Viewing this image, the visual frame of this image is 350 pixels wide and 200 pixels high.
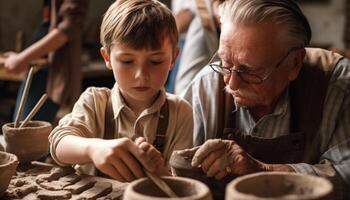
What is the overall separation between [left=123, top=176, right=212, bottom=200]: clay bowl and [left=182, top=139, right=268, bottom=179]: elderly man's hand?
0.87 ft

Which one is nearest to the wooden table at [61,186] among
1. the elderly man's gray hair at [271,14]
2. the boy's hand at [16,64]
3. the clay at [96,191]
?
the clay at [96,191]

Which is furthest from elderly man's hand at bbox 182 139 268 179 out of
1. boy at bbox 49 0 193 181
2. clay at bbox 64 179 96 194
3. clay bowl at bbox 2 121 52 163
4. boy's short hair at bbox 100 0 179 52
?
clay bowl at bbox 2 121 52 163

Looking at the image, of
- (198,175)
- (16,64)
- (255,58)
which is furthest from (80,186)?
(16,64)

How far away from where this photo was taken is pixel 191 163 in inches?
65.4

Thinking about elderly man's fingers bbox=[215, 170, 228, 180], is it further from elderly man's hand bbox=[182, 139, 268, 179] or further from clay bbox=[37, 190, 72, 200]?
clay bbox=[37, 190, 72, 200]

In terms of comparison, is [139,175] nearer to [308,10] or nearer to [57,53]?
[57,53]

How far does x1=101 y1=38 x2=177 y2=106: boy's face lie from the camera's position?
1.94 m

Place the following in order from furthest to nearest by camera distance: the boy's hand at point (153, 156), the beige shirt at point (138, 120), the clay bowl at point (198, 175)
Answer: the beige shirt at point (138, 120), the clay bowl at point (198, 175), the boy's hand at point (153, 156)

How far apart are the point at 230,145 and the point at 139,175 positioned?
332 mm

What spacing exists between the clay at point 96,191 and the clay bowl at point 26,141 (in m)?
0.40

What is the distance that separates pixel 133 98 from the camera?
2092 millimetres

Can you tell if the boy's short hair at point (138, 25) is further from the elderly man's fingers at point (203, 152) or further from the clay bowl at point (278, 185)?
the clay bowl at point (278, 185)

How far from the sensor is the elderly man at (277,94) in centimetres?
197

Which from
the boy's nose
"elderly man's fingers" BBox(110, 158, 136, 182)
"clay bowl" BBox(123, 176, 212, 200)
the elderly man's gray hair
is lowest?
"elderly man's fingers" BBox(110, 158, 136, 182)
